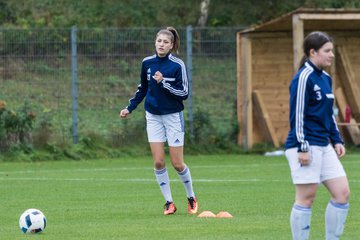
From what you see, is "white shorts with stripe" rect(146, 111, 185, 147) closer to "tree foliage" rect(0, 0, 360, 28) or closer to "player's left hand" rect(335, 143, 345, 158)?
"player's left hand" rect(335, 143, 345, 158)

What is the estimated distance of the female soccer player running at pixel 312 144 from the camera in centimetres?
874

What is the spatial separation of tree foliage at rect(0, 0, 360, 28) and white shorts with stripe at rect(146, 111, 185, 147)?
20.4 metres

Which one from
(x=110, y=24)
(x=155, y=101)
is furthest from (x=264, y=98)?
(x=155, y=101)

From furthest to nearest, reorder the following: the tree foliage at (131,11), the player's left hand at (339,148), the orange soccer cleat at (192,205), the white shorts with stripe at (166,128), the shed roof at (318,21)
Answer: the tree foliage at (131,11) < the shed roof at (318,21) < the orange soccer cleat at (192,205) < the white shorts with stripe at (166,128) < the player's left hand at (339,148)

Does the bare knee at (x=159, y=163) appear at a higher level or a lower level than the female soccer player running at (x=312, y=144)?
lower

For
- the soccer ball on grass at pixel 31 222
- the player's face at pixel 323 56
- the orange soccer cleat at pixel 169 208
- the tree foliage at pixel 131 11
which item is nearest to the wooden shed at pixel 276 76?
the tree foliage at pixel 131 11

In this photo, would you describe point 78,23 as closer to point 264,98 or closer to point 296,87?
point 264,98

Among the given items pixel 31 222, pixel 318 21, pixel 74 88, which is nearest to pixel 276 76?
pixel 318 21

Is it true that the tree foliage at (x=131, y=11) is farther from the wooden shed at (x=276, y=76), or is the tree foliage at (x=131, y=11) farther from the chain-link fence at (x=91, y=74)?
the chain-link fence at (x=91, y=74)

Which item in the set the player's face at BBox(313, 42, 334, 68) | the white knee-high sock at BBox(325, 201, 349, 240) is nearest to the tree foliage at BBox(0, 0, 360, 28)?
the player's face at BBox(313, 42, 334, 68)

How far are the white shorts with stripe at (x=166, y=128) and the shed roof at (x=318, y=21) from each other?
11.0 metres

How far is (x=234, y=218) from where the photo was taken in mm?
11883

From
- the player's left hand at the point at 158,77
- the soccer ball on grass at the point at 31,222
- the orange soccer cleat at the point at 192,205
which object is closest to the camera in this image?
the soccer ball on grass at the point at 31,222

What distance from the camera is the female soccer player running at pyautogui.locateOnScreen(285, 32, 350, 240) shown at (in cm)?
874
